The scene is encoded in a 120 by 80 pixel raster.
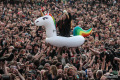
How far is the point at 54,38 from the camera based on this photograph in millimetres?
9219

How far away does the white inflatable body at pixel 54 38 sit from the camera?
9.13 meters

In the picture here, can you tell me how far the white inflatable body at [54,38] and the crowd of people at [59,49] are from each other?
238 millimetres

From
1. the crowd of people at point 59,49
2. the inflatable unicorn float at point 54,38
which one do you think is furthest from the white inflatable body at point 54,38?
the crowd of people at point 59,49

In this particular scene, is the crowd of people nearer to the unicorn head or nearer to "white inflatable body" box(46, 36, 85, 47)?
"white inflatable body" box(46, 36, 85, 47)

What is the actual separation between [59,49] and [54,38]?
20.2 inches

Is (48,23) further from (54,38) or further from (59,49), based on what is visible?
(59,49)

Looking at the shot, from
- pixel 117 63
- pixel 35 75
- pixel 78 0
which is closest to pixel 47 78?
pixel 35 75

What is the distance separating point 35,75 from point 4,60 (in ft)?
3.62

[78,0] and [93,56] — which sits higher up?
[78,0]

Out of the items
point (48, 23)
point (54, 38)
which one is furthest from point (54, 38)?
point (48, 23)

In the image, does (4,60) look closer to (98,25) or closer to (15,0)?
(98,25)

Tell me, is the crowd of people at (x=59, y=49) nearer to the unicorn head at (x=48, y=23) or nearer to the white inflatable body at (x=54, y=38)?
the white inflatable body at (x=54, y=38)

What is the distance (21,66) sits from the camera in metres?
5.89

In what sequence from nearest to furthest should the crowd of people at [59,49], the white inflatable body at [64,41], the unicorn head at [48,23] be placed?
the crowd of people at [59,49], the white inflatable body at [64,41], the unicorn head at [48,23]
